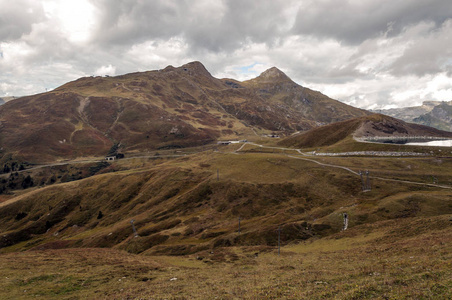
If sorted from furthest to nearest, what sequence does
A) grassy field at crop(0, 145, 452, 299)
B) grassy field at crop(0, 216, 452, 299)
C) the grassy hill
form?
the grassy hill < grassy field at crop(0, 145, 452, 299) < grassy field at crop(0, 216, 452, 299)

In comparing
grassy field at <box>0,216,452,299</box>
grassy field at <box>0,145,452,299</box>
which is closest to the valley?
grassy field at <box>0,216,452,299</box>

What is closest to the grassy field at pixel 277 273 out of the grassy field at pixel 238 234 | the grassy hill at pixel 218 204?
the grassy field at pixel 238 234

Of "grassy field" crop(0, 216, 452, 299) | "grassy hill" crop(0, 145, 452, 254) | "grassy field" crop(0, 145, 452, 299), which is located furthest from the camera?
"grassy hill" crop(0, 145, 452, 254)

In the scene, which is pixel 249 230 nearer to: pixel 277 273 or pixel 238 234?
pixel 238 234

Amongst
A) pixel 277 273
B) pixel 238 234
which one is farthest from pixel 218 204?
pixel 277 273

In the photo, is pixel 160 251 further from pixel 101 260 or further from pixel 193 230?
pixel 101 260

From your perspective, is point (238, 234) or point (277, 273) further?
point (238, 234)

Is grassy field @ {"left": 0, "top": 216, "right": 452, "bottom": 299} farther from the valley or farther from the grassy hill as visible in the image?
the grassy hill

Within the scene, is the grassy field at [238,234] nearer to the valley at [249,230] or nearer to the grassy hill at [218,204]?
the valley at [249,230]

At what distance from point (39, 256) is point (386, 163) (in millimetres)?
145675

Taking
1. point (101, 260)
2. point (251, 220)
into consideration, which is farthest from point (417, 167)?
point (101, 260)

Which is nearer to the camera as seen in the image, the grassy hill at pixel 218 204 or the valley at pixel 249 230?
the valley at pixel 249 230

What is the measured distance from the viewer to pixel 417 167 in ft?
352

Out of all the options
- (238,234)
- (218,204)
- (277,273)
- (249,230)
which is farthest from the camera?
(218,204)
